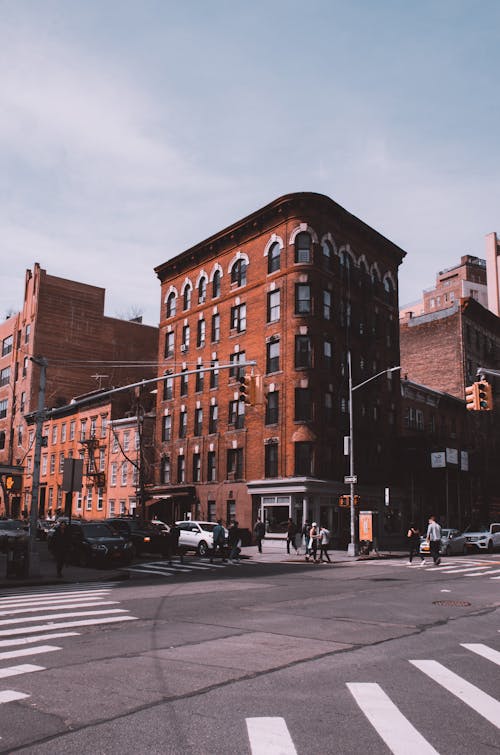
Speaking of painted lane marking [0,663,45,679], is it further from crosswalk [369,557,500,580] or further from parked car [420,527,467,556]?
parked car [420,527,467,556]

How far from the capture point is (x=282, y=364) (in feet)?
137

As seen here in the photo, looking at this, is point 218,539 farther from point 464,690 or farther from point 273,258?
point 464,690

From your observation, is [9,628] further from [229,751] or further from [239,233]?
[239,233]

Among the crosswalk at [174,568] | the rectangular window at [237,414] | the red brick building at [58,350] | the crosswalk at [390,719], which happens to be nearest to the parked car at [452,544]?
the crosswalk at [174,568]

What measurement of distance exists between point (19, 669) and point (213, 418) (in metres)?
39.1

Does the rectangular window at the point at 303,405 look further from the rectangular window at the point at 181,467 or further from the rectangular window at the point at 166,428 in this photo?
the rectangular window at the point at 166,428

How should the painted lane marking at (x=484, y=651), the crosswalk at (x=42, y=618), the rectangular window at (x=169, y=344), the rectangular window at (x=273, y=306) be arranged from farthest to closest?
1. the rectangular window at (x=169, y=344)
2. the rectangular window at (x=273, y=306)
3. the painted lane marking at (x=484, y=651)
4. the crosswalk at (x=42, y=618)

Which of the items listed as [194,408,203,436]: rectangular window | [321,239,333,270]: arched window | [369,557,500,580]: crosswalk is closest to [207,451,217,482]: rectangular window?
[194,408,203,436]: rectangular window

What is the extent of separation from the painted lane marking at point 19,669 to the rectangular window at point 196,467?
3916cm

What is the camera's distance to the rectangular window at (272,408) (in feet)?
137

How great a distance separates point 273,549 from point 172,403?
1661 centimetres

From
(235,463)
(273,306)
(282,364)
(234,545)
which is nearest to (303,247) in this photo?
(273,306)

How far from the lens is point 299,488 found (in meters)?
39.0

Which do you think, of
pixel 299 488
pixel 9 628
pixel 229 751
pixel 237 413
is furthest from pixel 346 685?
pixel 237 413
